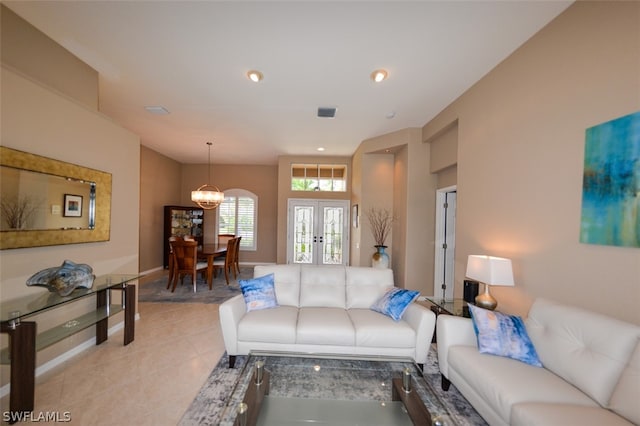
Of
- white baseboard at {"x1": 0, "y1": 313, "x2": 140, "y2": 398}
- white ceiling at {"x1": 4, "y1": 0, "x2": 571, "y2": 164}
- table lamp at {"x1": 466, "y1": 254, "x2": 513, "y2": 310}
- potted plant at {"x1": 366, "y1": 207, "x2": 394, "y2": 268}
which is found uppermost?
white ceiling at {"x1": 4, "y1": 0, "x2": 571, "y2": 164}

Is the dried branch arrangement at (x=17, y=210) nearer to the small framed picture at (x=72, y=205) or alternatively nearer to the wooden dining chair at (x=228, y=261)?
the small framed picture at (x=72, y=205)

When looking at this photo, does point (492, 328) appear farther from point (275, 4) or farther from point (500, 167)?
point (275, 4)

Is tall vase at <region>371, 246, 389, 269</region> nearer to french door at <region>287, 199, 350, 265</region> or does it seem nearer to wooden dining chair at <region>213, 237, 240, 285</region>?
french door at <region>287, 199, 350, 265</region>

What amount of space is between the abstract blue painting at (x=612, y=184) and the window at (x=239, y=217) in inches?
284

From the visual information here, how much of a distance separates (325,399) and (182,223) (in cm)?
691

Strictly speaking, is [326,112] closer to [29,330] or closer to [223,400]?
[223,400]

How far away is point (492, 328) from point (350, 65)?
9.14 ft

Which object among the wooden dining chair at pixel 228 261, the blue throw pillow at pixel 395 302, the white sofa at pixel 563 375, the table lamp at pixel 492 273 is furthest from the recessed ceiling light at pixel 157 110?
the white sofa at pixel 563 375

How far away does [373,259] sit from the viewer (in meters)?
4.91

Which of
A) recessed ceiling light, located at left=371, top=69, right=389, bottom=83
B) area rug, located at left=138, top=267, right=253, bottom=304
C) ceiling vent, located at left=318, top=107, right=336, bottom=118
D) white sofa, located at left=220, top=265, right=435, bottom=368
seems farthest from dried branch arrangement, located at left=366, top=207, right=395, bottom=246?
area rug, located at left=138, top=267, right=253, bottom=304

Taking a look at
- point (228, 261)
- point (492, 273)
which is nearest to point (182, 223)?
point (228, 261)

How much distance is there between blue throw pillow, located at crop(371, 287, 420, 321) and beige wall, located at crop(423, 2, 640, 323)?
3.16 ft

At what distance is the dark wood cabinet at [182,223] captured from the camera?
6871 millimetres

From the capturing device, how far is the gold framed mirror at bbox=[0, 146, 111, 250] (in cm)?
201
